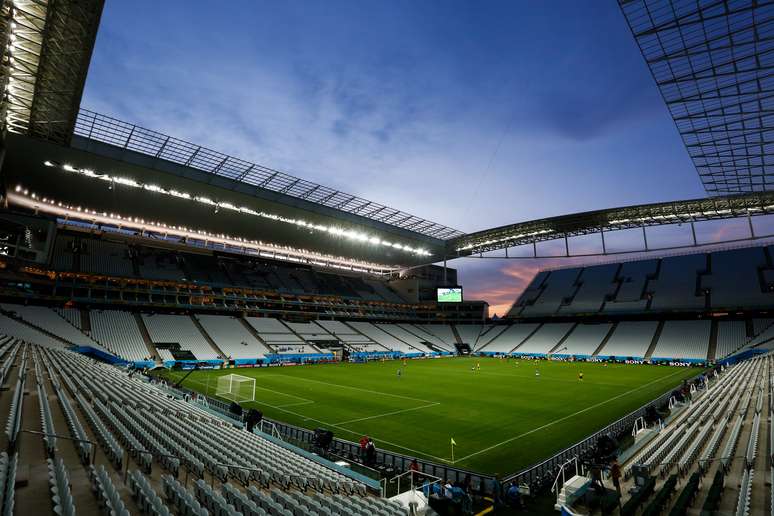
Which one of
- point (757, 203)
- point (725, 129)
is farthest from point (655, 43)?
point (757, 203)

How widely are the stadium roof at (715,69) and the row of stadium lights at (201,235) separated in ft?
169

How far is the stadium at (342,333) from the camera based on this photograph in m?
8.92

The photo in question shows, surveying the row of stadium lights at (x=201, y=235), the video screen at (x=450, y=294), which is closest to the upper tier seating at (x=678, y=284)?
the video screen at (x=450, y=294)

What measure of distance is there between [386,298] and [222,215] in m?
39.6

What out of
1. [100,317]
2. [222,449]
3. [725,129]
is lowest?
[222,449]

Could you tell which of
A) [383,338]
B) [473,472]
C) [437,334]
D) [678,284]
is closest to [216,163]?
[473,472]

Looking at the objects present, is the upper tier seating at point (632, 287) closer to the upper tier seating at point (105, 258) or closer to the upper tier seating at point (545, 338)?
the upper tier seating at point (545, 338)

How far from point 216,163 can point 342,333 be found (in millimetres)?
32875

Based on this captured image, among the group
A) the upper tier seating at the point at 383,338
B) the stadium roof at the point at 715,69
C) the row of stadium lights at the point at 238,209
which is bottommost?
the upper tier seating at the point at 383,338

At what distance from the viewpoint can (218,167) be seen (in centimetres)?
3525

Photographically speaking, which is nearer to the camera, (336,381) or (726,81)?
(726,81)

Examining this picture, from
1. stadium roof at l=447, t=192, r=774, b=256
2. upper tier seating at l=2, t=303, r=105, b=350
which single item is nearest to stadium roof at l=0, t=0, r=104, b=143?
upper tier seating at l=2, t=303, r=105, b=350

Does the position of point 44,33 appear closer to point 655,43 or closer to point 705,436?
point 655,43

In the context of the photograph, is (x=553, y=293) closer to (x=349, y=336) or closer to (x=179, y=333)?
(x=349, y=336)
